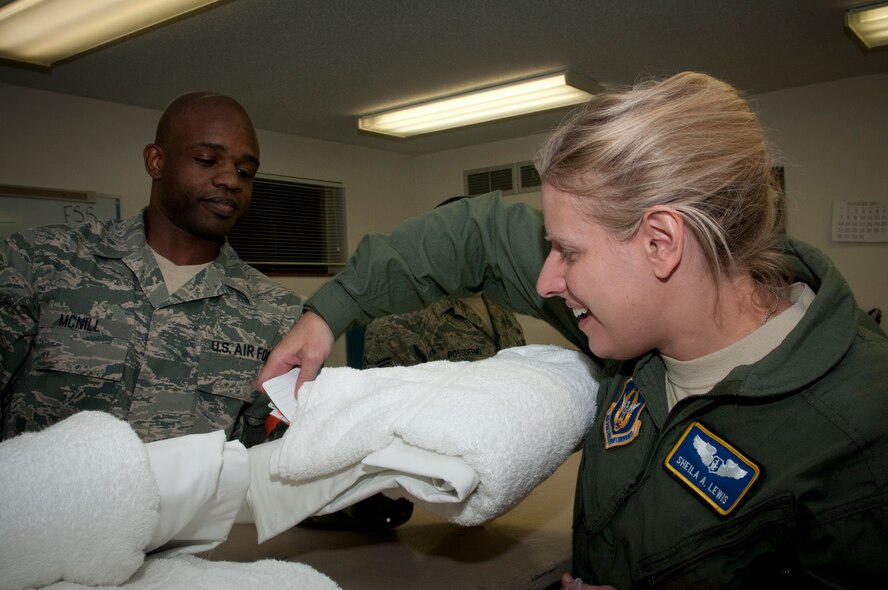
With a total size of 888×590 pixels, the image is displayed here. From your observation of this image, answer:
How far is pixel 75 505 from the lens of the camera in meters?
0.65

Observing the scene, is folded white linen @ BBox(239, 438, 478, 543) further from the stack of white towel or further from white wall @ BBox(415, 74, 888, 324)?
white wall @ BBox(415, 74, 888, 324)

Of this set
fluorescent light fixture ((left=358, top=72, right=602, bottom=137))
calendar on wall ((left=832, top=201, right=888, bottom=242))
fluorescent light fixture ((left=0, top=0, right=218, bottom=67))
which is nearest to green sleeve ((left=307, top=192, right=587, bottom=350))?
fluorescent light fixture ((left=0, top=0, right=218, bottom=67))

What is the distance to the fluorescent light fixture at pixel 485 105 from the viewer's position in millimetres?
3795

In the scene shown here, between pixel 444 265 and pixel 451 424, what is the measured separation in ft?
2.01

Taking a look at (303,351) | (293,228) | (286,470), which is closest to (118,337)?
(303,351)

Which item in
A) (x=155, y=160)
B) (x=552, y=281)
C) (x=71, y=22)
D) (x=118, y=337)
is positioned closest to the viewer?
(x=552, y=281)

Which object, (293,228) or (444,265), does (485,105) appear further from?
(444,265)

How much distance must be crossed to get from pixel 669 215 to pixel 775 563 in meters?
0.49

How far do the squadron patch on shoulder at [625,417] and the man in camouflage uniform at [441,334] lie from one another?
234cm

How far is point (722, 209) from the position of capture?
94 cm

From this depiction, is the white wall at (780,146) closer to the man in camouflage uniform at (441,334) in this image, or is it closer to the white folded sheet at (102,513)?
the man in camouflage uniform at (441,334)

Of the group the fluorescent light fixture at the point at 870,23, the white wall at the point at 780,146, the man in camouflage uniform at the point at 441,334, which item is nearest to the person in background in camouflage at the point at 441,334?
the man in camouflage uniform at the point at 441,334

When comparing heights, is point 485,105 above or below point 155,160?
above

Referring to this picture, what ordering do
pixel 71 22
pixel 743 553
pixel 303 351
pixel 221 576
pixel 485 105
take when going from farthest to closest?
pixel 485 105 < pixel 71 22 < pixel 303 351 < pixel 743 553 < pixel 221 576
